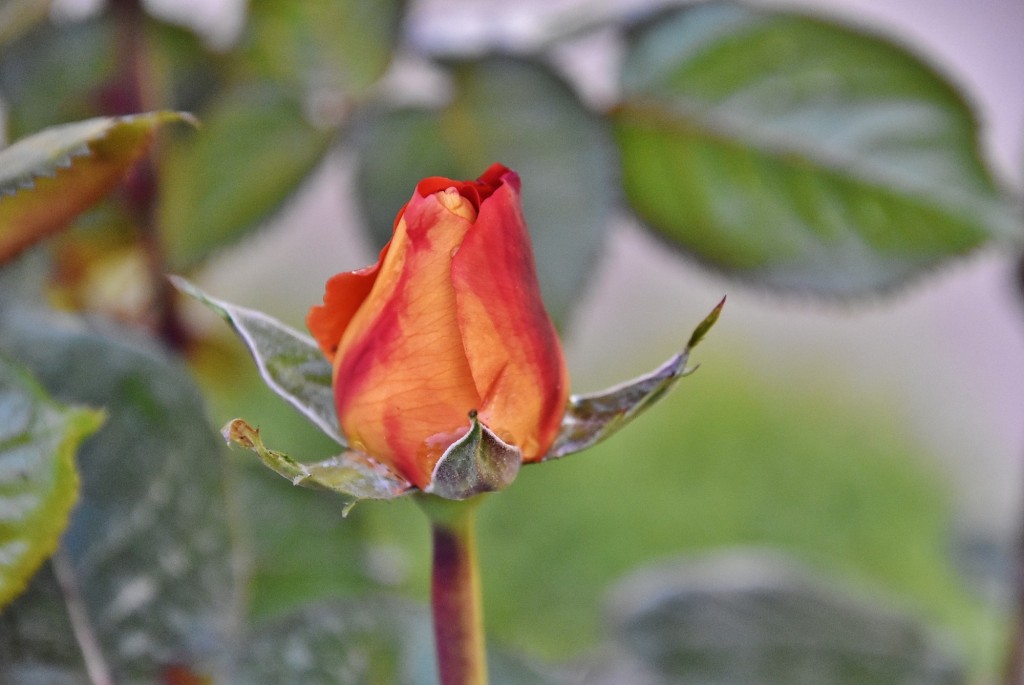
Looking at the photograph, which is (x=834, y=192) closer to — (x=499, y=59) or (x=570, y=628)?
(x=499, y=59)

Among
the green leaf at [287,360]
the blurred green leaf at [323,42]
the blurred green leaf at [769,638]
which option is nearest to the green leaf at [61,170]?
the green leaf at [287,360]

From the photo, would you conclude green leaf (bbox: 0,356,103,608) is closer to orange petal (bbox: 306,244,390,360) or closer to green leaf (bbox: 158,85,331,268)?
orange petal (bbox: 306,244,390,360)

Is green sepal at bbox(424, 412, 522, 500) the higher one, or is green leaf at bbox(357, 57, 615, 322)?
green sepal at bbox(424, 412, 522, 500)

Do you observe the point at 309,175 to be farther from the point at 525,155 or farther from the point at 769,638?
the point at 769,638

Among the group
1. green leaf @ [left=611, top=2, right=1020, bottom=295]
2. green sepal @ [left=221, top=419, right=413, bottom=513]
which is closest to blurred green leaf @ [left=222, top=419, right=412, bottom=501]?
green sepal @ [left=221, top=419, right=413, bottom=513]

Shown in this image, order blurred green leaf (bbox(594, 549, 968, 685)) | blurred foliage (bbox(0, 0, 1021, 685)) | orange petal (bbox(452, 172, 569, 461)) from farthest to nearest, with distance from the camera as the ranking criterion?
blurred green leaf (bbox(594, 549, 968, 685)) < blurred foliage (bbox(0, 0, 1021, 685)) < orange petal (bbox(452, 172, 569, 461))

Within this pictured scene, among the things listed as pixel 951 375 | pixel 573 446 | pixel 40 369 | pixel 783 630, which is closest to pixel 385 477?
pixel 573 446

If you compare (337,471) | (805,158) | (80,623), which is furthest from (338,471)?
(805,158)

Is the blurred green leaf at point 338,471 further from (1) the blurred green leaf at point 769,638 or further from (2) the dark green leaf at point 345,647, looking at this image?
(1) the blurred green leaf at point 769,638
